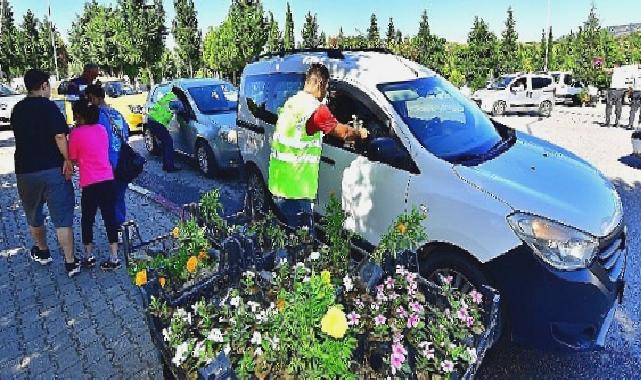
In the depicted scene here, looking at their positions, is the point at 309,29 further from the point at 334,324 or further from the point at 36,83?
the point at 334,324

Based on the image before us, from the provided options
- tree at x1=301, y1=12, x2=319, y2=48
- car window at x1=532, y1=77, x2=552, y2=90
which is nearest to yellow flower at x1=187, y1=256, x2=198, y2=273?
car window at x1=532, y1=77, x2=552, y2=90

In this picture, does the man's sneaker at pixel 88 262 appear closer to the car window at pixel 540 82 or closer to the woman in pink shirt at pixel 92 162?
the woman in pink shirt at pixel 92 162

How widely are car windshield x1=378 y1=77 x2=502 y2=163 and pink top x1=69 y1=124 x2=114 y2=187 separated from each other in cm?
269

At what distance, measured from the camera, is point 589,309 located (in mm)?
2982

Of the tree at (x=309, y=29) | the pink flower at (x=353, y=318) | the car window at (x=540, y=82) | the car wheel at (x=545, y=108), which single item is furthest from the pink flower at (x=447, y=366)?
the tree at (x=309, y=29)

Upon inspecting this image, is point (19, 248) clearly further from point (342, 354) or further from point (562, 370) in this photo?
point (562, 370)

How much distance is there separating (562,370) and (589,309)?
64 cm

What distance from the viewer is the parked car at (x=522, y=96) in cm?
1928

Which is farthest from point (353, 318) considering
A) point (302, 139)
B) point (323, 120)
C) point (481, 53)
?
point (481, 53)

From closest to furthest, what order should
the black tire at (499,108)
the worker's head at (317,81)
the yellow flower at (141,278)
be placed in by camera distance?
the yellow flower at (141,278) < the worker's head at (317,81) < the black tire at (499,108)

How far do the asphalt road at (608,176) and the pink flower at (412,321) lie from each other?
142cm

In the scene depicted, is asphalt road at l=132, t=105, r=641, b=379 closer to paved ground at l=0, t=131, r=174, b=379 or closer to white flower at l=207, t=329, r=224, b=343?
paved ground at l=0, t=131, r=174, b=379

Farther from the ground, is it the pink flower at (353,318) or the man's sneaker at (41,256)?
the pink flower at (353,318)

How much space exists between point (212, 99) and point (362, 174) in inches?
230
